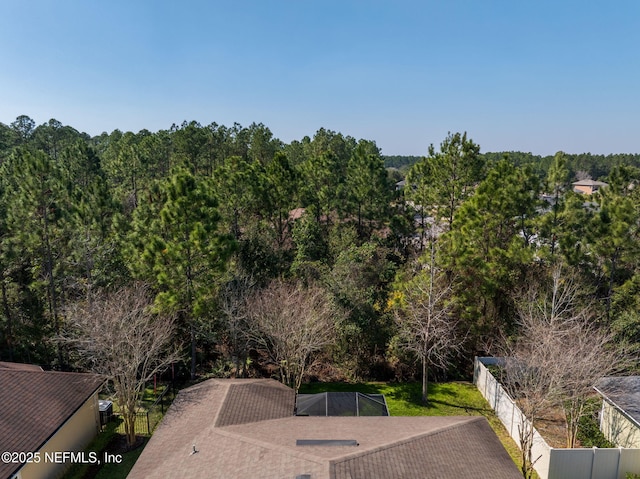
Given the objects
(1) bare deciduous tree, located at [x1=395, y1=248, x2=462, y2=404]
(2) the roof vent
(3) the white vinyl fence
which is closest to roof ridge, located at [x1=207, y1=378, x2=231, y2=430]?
(2) the roof vent

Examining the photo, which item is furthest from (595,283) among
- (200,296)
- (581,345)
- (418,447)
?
(200,296)

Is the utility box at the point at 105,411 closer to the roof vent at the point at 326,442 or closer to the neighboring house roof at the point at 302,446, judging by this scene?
the neighboring house roof at the point at 302,446

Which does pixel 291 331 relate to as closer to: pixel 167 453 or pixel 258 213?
pixel 167 453

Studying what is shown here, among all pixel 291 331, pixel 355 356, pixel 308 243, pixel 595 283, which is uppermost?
pixel 308 243

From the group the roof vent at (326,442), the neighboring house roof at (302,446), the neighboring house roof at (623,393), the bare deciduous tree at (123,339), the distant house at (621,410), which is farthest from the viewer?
the bare deciduous tree at (123,339)

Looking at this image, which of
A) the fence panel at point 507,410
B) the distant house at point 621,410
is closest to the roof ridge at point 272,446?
the fence panel at point 507,410

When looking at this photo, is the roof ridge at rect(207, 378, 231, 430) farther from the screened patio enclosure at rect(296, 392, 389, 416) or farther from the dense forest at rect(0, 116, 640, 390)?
the dense forest at rect(0, 116, 640, 390)
